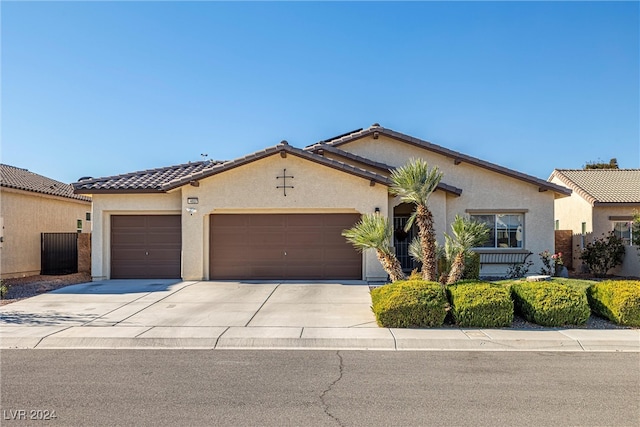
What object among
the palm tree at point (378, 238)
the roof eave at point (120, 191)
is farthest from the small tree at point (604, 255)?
the roof eave at point (120, 191)

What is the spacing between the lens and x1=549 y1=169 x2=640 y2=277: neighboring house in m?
20.0

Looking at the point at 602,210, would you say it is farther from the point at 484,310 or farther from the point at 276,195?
the point at 484,310

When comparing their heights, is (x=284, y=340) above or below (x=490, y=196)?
below

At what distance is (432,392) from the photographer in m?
6.02

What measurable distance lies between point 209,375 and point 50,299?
8129 mm

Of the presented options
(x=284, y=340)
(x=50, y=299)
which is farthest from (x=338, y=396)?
(x=50, y=299)

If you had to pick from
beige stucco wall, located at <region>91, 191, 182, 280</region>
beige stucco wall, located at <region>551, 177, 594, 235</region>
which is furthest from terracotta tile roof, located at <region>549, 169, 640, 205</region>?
beige stucco wall, located at <region>91, 191, 182, 280</region>

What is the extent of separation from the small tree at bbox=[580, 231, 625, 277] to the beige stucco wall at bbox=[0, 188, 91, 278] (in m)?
21.4

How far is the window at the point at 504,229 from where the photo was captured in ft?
58.3

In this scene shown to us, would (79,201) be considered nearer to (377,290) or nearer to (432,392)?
(377,290)

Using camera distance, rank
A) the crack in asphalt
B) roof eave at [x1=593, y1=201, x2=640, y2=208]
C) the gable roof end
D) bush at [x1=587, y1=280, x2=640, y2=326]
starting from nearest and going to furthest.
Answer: the crack in asphalt, bush at [x1=587, y1=280, x2=640, y2=326], the gable roof end, roof eave at [x1=593, y1=201, x2=640, y2=208]

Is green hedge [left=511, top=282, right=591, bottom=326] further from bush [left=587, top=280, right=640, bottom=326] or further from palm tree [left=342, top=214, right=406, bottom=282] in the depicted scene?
palm tree [left=342, top=214, right=406, bottom=282]

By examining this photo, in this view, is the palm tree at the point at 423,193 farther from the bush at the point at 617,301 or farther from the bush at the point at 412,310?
the bush at the point at 617,301

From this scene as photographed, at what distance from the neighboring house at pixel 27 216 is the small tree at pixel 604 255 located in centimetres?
2046
